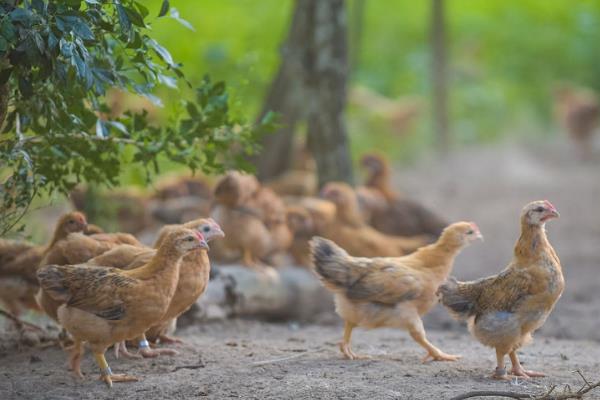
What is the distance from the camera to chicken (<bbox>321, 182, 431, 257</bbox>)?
10.0 meters

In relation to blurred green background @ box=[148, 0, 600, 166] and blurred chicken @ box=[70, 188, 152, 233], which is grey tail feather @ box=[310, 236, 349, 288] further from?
blurred green background @ box=[148, 0, 600, 166]

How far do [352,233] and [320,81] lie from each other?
205 centimetres

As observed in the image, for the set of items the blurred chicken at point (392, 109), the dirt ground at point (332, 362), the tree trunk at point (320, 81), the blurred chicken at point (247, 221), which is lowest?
the dirt ground at point (332, 362)

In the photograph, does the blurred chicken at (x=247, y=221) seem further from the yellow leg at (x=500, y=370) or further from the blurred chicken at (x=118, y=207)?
the yellow leg at (x=500, y=370)

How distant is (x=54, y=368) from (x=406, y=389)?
2.36 metres

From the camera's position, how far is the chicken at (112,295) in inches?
237

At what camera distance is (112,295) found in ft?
19.8

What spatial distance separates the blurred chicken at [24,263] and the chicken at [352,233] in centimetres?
334

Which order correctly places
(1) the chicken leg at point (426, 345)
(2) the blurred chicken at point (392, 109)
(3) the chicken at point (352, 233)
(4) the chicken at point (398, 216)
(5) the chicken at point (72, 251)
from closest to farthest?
(1) the chicken leg at point (426, 345), (5) the chicken at point (72, 251), (3) the chicken at point (352, 233), (4) the chicken at point (398, 216), (2) the blurred chicken at point (392, 109)

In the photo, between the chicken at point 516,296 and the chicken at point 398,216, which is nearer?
the chicken at point 516,296

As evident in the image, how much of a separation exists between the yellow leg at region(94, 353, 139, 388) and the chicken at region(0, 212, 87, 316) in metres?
1.53

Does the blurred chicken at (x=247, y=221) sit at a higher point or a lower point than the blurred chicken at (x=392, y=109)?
lower

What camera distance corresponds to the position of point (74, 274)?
6.14m

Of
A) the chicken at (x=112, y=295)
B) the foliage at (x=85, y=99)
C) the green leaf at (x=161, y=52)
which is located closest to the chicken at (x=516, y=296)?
the chicken at (x=112, y=295)
